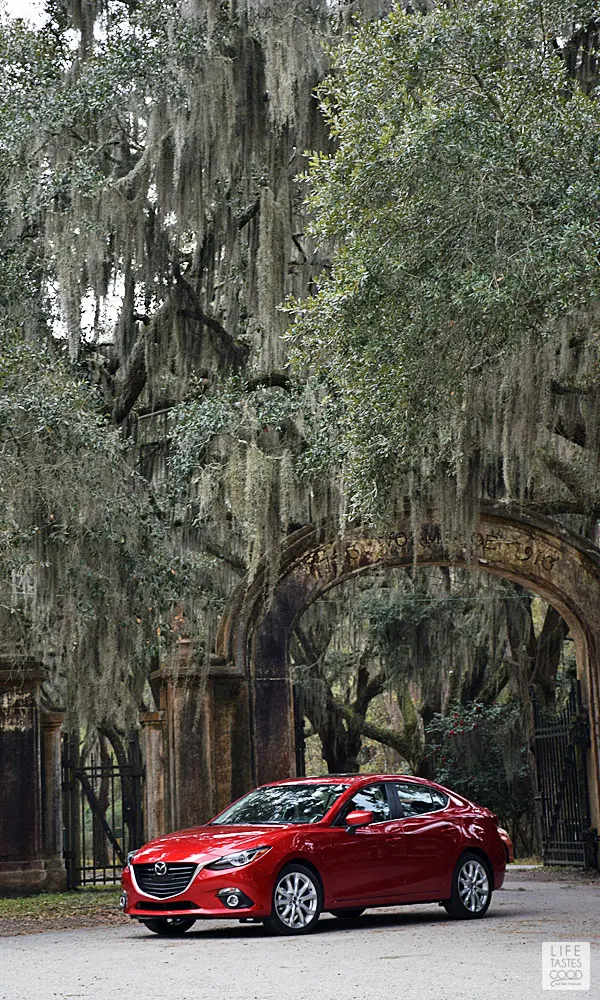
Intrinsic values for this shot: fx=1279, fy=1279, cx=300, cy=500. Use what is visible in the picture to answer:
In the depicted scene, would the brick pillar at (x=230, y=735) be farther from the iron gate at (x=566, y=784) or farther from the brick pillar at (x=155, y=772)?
the iron gate at (x=566, y=784)

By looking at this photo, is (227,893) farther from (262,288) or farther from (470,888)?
(262,288)

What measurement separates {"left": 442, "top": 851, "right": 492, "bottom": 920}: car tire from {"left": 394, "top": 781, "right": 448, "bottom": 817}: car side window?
1.63 feet

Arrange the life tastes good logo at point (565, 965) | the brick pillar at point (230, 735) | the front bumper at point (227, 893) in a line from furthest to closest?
the brick pillar at point (230, 735), the front bumper at point (227, 893), the life tastes good logo at point (565, 965)

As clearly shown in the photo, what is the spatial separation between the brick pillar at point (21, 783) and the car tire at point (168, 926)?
4940 millimetres

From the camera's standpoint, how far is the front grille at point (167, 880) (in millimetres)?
9883

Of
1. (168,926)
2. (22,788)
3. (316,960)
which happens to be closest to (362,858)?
(168,926)

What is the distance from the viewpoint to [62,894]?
15555mm

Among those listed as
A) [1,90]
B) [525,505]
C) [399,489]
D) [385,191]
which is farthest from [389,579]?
[385,191]

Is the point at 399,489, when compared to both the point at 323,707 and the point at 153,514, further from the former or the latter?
the point at 323,707

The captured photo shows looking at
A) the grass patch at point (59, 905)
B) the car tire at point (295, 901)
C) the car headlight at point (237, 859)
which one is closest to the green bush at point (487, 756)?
the grass patch at point (59, 905)

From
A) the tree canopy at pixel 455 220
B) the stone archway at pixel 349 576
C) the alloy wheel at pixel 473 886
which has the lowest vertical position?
the alloy wheel at pixel 473 886

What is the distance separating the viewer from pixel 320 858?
33.3 feet

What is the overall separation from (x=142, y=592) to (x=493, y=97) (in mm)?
6089

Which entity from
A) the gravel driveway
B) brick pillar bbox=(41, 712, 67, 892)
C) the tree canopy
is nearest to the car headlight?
the gravel driveway
